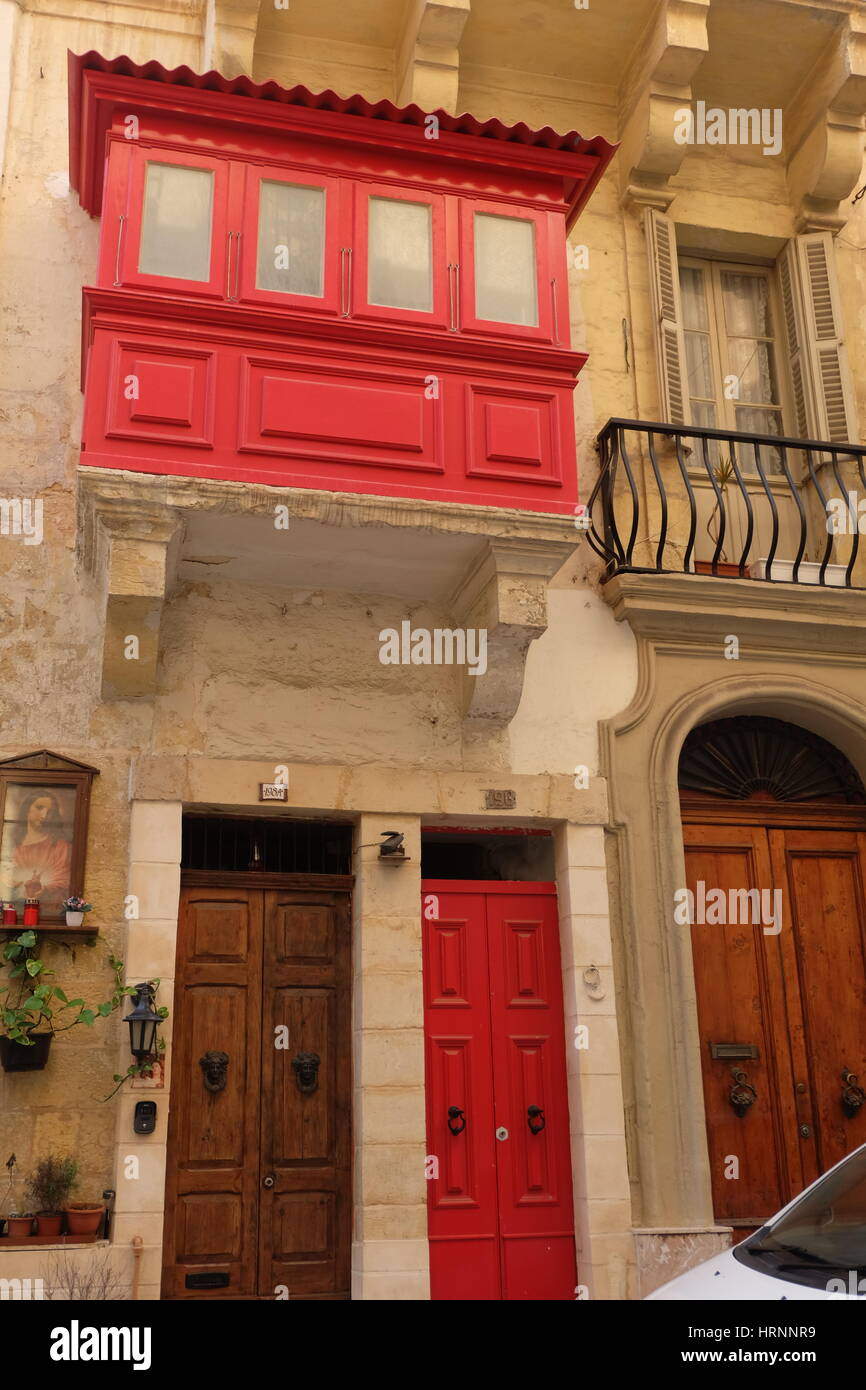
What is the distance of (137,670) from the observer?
7023 millimetres

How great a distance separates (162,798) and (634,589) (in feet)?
10.2

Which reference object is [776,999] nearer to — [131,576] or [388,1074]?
[388,1074]

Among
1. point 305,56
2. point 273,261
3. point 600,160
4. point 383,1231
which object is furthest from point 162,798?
point 305,56

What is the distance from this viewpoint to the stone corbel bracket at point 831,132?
908 cm

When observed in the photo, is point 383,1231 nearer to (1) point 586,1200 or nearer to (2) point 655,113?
(1) point 586,1200

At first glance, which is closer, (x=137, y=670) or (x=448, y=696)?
(x=137, y=670)

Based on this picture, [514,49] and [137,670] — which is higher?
[514,49]

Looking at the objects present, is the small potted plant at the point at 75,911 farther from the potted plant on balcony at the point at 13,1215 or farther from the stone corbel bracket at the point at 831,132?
the stone corbel bracket at the point at 831,132

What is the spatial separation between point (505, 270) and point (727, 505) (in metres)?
2.25

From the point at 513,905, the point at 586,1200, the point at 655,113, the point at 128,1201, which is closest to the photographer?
the point at 128,1201

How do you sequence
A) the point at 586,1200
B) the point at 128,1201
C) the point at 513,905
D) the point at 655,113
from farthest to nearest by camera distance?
the point at 655,113 → the point at 513,905 → the point at 586,1200 → the point at 128,1201

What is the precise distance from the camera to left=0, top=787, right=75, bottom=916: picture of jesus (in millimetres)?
6727

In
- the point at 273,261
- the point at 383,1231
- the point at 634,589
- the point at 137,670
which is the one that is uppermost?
the point at 273,261

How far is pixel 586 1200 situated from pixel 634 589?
354cm
